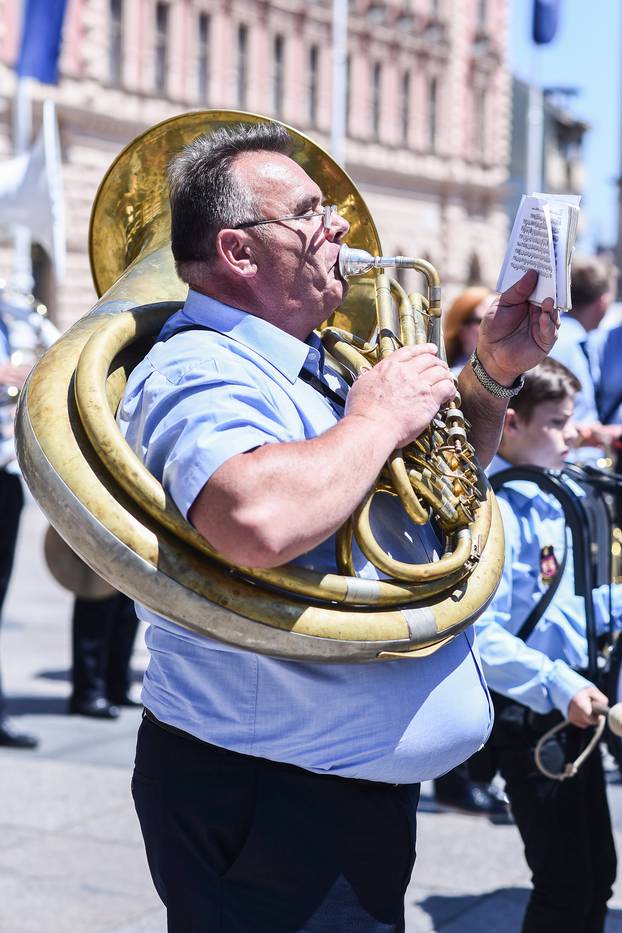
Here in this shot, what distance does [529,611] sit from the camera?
320cm

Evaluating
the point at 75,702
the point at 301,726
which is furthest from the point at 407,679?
the point at 75,702

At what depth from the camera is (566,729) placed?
3.19 m

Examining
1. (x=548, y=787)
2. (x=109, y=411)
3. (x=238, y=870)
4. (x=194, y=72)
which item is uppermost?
(x=194, y=72)

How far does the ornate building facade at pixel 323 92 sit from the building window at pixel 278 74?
3 centimetres

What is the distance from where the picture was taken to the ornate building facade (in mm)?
27438

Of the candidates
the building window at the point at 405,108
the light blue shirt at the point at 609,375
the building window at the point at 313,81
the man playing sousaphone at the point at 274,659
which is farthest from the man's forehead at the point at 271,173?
the building window at the point at 405,108

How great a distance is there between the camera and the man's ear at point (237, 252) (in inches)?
89.0

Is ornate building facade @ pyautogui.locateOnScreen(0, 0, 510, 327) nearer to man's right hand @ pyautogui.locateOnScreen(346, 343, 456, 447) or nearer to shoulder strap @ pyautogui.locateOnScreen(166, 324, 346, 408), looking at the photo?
shoulder strap @ pyautogui.locateOnScreen(166, 324, 346, 408)

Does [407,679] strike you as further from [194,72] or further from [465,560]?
[194,72]

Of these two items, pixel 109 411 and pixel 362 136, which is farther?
pixel 362 136

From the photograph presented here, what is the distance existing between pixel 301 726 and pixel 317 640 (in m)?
0.16

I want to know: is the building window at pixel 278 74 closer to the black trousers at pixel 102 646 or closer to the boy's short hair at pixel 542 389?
the black trousers at pixel 102 646

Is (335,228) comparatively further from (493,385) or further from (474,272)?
(474,272)

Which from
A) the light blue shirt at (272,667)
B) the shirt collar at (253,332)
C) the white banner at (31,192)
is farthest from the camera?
the white banner at (31,192)
